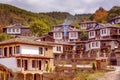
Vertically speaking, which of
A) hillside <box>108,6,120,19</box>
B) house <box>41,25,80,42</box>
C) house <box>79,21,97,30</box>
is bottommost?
house <box>41,25,80,42</box>

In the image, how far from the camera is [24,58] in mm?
48594

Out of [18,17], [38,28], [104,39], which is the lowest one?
[104,39]

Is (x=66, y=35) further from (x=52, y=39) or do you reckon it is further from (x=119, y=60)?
(x=119, y=60)

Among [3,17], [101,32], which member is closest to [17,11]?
[3,17]

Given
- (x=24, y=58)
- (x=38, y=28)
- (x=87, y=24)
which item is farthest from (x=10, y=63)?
(x=87, y=24)

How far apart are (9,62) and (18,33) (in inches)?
2221

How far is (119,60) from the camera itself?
57594 millimetres

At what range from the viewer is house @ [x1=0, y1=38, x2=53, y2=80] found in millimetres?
48344

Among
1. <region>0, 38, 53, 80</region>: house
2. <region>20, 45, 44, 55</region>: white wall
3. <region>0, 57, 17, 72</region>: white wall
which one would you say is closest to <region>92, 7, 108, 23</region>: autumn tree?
<region>0, 38, 53, 80</region>: house

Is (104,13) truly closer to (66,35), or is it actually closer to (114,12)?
(114,12)

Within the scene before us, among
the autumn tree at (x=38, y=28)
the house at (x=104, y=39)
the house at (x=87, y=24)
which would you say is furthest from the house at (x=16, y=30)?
the house at (x=104, y=39)

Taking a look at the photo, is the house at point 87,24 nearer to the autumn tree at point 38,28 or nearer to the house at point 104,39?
the autumn tree at point 38,28

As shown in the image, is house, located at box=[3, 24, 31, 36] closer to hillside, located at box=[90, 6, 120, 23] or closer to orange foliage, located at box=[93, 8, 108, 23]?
hillside, located at box=[90, 6, 120, 23]

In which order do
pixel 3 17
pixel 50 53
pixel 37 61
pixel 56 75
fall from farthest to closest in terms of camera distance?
pixel 3 17 → pixel 50 53 → pixel 37 61 → pixel 56 75
